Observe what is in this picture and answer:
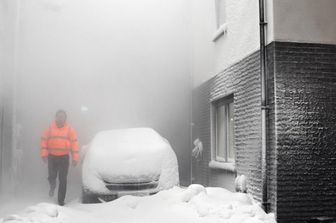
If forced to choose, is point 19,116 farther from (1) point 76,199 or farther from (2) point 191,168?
(2) point 191,168

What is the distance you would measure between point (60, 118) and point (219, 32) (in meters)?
3.46

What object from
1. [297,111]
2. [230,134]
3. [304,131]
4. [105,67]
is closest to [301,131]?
[304,131]

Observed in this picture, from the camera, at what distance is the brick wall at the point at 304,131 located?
19.4 ft

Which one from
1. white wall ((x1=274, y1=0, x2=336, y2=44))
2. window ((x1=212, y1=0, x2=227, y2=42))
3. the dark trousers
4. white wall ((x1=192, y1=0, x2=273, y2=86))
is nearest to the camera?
white wall ((x1=274, y1=0, x2=336, y2=44))

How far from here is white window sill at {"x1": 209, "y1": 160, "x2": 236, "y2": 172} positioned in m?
7.82

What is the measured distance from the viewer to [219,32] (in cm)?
866

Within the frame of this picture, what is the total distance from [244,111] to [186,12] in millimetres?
5363

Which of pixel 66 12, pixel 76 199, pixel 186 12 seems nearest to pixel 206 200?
pixel 76 199

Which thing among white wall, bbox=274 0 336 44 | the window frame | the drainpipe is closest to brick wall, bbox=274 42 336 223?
white wall, bbox=274 0 336 44

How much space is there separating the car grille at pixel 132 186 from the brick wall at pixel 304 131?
7.71 feet

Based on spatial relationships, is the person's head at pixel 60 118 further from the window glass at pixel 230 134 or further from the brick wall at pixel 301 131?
the brick wall at pixel 301 131

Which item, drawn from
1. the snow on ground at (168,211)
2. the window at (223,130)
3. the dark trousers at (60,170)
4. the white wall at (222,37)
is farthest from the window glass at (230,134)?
the dark trousers at (60,170)

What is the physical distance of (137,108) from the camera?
1173cm

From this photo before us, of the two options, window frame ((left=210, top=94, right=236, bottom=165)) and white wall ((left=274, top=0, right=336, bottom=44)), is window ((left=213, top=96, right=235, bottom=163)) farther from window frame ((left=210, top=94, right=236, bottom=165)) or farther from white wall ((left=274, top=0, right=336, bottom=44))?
white wall ((left=274, top=0, right=336, bottom=44))
